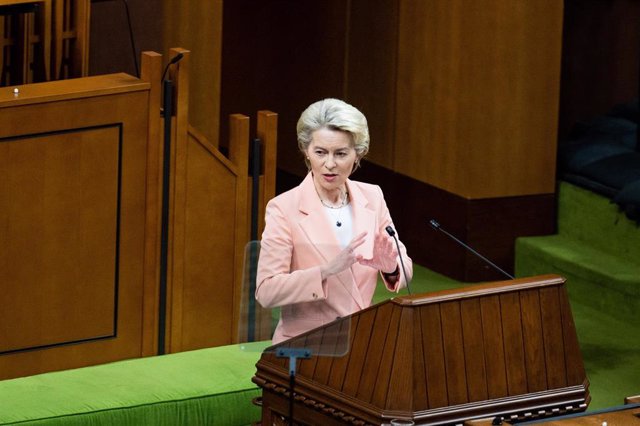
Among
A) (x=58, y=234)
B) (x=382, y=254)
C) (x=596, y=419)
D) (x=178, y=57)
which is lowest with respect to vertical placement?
(x=596, y=419)

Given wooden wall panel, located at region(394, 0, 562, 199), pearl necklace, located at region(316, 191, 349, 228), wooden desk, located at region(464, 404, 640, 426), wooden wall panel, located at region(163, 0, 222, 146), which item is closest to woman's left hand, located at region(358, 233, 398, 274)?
pearl necklace, located at region(316, 191, 349, 228)

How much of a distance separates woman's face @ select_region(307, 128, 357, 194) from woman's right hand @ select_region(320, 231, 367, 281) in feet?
0.83

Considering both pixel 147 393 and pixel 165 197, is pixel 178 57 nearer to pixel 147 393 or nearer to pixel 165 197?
pixel 165 197

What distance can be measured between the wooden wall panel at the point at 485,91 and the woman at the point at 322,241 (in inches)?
119

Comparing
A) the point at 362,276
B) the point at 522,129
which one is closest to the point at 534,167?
the point at 522,129

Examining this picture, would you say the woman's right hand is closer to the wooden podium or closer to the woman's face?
the wooden podium

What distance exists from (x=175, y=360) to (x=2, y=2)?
1375mm

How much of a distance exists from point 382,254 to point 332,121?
1.16ft

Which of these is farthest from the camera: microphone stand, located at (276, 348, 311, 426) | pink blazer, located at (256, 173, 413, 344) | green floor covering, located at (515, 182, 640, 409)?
green floor covering, located at (515, 182, 640, 409)

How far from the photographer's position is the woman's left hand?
3.68 meters

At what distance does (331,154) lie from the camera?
3.76 metres

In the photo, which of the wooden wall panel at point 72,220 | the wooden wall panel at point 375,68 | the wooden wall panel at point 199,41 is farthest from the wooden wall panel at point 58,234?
the wooden wall panel at point 375,68

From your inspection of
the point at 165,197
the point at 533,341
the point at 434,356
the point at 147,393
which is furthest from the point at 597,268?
the point at 434,356

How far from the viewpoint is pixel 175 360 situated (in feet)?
17.6
